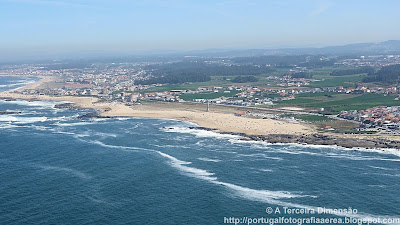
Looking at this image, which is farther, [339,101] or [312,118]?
[339,101]

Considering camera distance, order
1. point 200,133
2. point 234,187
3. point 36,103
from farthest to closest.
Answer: point 36,103 < point 200,133 < point 234,187

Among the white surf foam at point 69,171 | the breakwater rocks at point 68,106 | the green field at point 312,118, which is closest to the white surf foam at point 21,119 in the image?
the breakwater rocks at point 68,106

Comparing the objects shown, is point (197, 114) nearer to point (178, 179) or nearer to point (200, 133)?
point (200, 133)

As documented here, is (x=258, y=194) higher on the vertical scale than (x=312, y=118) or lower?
lower

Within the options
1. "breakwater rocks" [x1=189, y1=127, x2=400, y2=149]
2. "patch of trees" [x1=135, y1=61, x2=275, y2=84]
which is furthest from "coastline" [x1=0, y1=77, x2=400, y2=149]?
Result: "patch of trees" [x1=135, y1=61, x2=275, y2=84]

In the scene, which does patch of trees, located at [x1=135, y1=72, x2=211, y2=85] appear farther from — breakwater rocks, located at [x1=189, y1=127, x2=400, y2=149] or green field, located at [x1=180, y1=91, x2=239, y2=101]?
breakwater rocks, located at [x1=189, y1=127, x2=400, y2=149]

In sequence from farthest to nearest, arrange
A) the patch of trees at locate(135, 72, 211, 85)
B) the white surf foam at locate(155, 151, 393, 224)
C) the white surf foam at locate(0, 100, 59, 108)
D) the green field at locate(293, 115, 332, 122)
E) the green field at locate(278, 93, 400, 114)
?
the patch of trees at locate(135, 72, 211, 85), the white surf foam at locate(0, 100, 59, 108), the green field at locate(278, 93, 400, 114), the green field at locate(293, 115, 332, 122), the white surf foam at locate(155, 151, 393, 224)

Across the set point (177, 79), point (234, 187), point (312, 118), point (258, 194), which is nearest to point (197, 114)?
point (312, 118)
